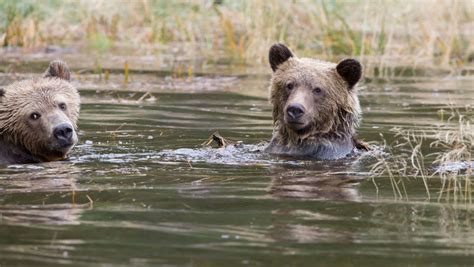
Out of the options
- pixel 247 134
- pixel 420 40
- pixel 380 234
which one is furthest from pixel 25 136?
pixel 420 40

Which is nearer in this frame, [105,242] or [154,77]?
[105,242]

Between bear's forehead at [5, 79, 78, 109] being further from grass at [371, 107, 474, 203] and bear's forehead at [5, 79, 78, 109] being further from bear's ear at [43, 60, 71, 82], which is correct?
grass at [371, 107, 474, 203]

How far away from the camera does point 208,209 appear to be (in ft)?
23.1

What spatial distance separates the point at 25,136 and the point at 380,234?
4711mm

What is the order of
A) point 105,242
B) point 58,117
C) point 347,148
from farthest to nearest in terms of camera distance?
point 347,148, point 58,117, point 105,242

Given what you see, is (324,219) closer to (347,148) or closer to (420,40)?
(347,148)

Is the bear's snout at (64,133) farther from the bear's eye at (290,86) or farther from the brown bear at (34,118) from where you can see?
the bear's eye at (290,86)

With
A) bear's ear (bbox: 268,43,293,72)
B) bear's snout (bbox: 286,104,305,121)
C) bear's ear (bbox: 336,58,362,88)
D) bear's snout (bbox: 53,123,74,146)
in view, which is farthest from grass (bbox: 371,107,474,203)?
bear's snout (bbox: 53,123,74,146)

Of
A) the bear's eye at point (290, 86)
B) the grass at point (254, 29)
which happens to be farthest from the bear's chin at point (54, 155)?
the grass at point (254, 29)

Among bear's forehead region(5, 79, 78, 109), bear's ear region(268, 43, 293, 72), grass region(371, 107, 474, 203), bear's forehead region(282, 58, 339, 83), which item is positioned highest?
bear's ear region(268, 43, 293, 72)

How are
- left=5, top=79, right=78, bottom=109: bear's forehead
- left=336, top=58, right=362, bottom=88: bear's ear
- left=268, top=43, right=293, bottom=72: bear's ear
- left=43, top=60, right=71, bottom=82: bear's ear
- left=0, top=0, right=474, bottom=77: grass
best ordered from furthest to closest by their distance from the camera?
left=0, top=0, right=474, bottom=77: grass < left=268, top=43, right=293, bottom=72: bear's ear < left=336, top=58, right=362, bottom=88: bear's ear < left=43, top=60, right=71, bottom=82: bear's ear < left=5, top=79, right=78, bottom=109: bear's forehead

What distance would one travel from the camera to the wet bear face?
1051cm

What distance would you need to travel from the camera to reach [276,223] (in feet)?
21.4

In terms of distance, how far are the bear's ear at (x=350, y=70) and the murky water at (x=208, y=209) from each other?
1.03m
